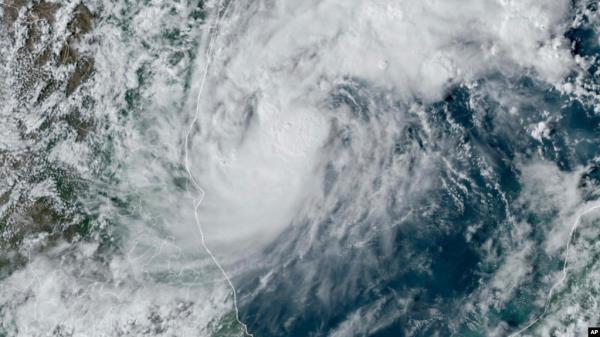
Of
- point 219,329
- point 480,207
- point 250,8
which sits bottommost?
point 219,329

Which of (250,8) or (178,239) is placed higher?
(250,8)

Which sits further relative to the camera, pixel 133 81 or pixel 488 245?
pixel 133 81

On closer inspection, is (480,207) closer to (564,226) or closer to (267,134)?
(564,226)

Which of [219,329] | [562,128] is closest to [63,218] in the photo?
[219,329]

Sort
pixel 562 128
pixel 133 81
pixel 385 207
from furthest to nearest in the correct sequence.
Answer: pixel 133 81, pixel 385 207, pixel 562 128

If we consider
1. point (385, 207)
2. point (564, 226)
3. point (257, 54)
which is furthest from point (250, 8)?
point (564, 226)

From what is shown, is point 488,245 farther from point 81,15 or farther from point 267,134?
point 81,15

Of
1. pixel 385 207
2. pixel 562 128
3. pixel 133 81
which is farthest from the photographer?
pixel 133 81
